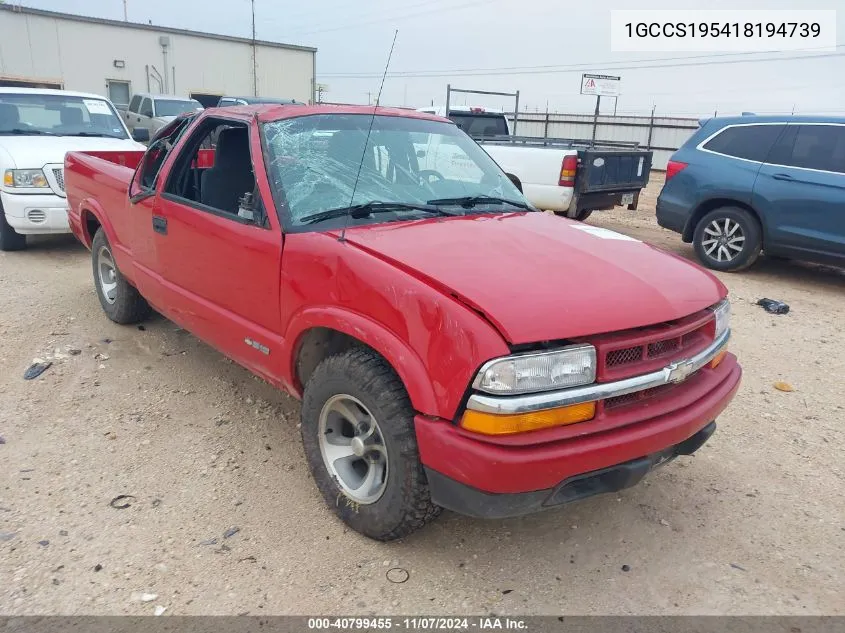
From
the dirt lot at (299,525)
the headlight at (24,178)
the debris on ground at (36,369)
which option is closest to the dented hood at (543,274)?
the dirt lot at (299,525)

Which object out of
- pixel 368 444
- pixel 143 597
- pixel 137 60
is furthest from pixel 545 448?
pixel 137 60

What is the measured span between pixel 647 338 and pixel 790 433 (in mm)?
2113

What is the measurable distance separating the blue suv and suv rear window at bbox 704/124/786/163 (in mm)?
11

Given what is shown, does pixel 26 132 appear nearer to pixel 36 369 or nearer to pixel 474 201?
pixel 36 369

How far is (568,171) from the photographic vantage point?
8461 millimetres

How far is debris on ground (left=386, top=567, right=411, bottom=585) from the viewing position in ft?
8.40

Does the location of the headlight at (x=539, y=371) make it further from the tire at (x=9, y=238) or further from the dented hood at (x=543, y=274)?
the tire at (x=9, y=238)

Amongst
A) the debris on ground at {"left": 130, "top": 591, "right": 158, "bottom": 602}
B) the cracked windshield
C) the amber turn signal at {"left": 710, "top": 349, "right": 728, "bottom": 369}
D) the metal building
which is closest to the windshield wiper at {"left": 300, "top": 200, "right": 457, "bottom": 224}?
the cracked windshield

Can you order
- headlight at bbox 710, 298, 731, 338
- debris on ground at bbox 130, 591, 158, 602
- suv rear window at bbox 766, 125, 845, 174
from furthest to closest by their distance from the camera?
suv rear window at bbox 766, 125, 845, 174
headlight at bbox 710, 298, 731, 338
debris on ground at bbox 130, 591, 158, 602

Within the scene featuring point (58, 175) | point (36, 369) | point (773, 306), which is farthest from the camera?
point (58, 175)

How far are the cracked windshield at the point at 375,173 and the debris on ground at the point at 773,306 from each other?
3.79 m

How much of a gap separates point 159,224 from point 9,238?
14.9 feet

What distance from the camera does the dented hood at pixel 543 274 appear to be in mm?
2260

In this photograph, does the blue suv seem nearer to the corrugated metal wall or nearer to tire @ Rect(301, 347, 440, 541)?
tire @ Rect(301, 347, 440, 541)
